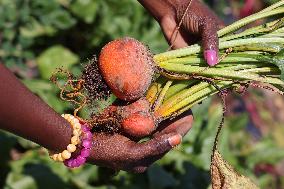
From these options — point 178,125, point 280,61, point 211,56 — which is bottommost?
point 178,125

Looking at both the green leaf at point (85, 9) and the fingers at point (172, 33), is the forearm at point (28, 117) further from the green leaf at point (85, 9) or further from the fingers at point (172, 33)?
the green leaf at point (85, 9)

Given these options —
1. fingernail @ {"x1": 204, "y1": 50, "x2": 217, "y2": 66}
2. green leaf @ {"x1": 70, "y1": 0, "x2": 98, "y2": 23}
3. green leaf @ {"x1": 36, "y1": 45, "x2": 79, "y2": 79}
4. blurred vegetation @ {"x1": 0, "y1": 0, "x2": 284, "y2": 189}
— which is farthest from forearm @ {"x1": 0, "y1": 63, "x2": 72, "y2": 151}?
green leaf @ {"x1": 70, "y1": 0, "x2": 98, "y2": 23}

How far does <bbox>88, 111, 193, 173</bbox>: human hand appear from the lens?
81.1 inches

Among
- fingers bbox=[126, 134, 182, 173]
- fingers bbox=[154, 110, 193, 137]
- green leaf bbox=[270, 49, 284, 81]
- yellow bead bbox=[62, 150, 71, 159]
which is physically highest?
green leaf bbox=[270, 49, 284, 81]

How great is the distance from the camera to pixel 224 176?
222cm

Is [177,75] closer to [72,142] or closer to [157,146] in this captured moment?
[157,146]

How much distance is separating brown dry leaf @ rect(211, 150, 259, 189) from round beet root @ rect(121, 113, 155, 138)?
0.97 ft

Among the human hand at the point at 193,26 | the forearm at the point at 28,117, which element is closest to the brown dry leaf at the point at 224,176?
the human hand at the point at 193,26

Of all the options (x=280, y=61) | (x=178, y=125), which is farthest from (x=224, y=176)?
(x=280, y=61)

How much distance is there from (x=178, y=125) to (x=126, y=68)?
0.35 meters

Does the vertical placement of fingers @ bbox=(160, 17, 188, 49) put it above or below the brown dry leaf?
above

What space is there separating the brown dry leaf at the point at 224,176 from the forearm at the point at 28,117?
25.1 inches

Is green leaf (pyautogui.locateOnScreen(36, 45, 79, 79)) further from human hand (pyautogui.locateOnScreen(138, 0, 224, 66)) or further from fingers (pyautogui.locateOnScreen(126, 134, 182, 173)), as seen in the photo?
fingers (pyautogui.locateOnScreen(126, 134, 182, 173))

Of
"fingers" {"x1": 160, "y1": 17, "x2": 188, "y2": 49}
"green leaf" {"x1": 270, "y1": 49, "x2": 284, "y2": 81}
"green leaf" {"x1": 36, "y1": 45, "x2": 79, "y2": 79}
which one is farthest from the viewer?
"green leaf" {"x1": 36, "y1": 45, "x2": 79, "y2": 79}
